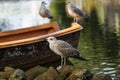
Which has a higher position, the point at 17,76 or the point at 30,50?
the point at 17,76

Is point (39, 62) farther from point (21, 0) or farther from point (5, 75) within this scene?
point (21, 0)

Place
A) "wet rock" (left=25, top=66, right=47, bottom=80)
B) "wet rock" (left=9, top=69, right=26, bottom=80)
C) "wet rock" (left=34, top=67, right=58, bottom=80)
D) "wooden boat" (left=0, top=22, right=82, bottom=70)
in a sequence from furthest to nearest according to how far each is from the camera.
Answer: "wooden boat" (left=0, top=22, right=82, bottom=70)
"wet rock" (left=25, top=66, right=47, bottom=80)
"wet rock" (left=34, top=67, right=58, bottom=80)
"wet rock" (left=9, top=69, right=26, bottom=80)

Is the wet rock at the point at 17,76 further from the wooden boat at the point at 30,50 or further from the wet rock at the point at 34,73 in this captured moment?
the wooden boat at the point at 30,50

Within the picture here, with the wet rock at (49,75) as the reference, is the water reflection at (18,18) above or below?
below

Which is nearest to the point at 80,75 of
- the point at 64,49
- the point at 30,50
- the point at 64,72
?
the point at 64,72

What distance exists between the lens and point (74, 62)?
66.6 ft

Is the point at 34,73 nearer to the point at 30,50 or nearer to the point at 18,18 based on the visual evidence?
the point at 30,50

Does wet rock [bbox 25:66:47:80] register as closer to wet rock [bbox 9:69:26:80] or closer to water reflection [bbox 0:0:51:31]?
wet rock [bbox 9:69:26:80]

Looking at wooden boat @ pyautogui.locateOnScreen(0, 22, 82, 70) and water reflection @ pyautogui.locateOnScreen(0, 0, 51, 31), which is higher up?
wooden boat @ pyautogui.locateOnScreen(0, 22, 82, 70)

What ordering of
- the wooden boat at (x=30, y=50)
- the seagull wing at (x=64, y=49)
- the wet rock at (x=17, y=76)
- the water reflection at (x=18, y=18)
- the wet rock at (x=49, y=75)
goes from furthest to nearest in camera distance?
the water reflection at (x=18, y=18) < the wooden boat at (x=30, y=50) < the seagull wing at (x=64, y=49) < the wet rock at (x=49, y=75) < the wet rock at (x=17, y=76)

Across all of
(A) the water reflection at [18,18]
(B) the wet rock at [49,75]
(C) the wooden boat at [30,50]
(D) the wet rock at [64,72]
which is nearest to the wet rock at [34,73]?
(B) the wet rock at [49,75]

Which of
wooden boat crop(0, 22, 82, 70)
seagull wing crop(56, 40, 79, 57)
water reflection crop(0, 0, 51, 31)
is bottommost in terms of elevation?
water reflection crop(0, 0, 51, 31)

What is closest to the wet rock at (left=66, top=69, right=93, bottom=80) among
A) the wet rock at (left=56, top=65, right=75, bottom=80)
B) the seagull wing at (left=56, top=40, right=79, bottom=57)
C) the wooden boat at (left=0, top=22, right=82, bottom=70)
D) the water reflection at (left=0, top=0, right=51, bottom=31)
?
the wet rock at (left=56, top=65, right=75, bottom=80)

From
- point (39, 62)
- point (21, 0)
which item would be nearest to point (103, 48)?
point (39, 62)
